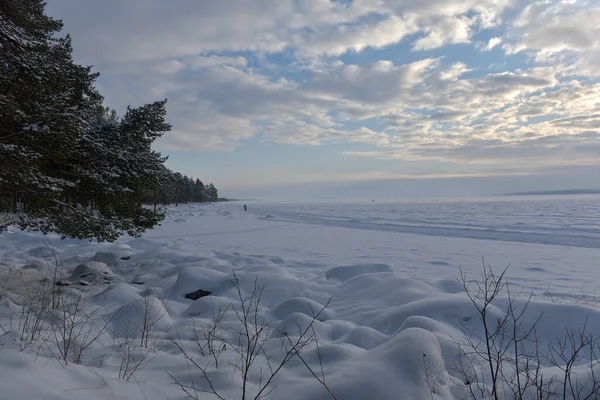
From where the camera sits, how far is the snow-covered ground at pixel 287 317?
292 cm

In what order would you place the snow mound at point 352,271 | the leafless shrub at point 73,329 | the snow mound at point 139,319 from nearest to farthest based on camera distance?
1. the leafless shrub at point 73,329
2. the snow mound at point 139,319
3. the snow mound at point 352,271

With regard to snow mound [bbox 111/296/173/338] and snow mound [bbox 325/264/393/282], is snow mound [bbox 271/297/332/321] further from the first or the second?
snow mound [bbox 325/264/393/282]

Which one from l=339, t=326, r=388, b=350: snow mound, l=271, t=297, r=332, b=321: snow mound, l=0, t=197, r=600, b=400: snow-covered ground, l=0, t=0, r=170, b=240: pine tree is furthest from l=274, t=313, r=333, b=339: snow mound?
l=0, t=0, r=170, b=240: pine tree

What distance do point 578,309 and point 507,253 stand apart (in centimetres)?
782

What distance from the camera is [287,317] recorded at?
5070mm

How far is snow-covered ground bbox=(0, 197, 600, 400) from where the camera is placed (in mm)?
2920

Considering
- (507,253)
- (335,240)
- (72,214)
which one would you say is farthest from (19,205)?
(507,253)

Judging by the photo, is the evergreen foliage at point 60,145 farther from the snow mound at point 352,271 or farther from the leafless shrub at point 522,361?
the leafless shrub at point 522,361

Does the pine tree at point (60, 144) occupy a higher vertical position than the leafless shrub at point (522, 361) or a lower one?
higher

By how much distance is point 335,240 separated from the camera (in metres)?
17.0

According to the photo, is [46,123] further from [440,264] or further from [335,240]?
[335,240]

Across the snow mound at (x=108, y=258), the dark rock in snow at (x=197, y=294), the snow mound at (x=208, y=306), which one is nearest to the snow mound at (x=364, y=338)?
the snow mound at (x=208, y=306)

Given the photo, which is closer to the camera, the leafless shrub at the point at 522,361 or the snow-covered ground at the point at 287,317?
the leafless shrub at the point at 522,361

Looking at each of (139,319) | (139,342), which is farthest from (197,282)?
(139,342)
